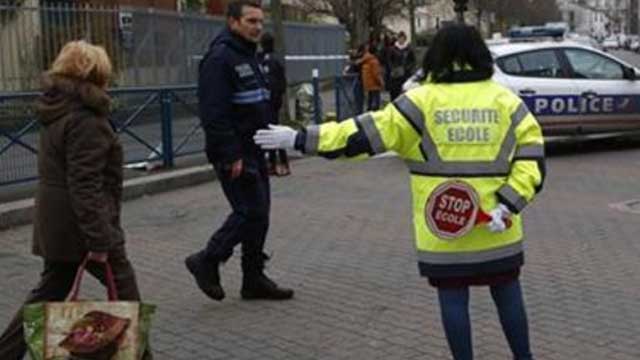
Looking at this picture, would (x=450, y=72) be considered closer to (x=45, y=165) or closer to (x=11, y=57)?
(x=45, y=165)

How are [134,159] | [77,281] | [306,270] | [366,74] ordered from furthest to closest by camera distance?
[366,74] < [134,159] < [306,270] < [77,281]

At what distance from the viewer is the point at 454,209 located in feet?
14.4

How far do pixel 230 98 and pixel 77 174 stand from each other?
1.87 meters

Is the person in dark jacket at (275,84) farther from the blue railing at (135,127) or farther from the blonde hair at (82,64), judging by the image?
the blonde hair at (82,64)

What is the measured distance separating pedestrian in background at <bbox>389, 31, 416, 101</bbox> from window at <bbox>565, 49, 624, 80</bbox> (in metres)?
8.45

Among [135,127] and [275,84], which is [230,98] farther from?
[275,84]

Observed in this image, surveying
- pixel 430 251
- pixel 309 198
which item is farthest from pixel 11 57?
pixel 430 251

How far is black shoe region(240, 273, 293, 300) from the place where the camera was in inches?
267

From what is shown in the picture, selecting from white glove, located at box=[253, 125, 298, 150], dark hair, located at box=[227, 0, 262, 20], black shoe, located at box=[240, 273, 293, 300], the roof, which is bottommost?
black shoe, located at box=[240, 273, 293, 300]

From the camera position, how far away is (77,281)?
466cm

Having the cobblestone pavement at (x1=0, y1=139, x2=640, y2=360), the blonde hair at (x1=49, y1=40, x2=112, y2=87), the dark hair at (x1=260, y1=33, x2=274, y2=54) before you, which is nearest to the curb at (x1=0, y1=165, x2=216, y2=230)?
the cobblestone pavement at (x1=0, y1=139, x2=640, y2=360)

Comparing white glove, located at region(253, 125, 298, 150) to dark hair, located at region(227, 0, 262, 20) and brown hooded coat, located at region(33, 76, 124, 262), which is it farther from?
dark hair, located at region(227, 0, 262, 20)

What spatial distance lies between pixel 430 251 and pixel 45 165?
1.68 meters

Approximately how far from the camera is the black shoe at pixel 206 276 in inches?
260
